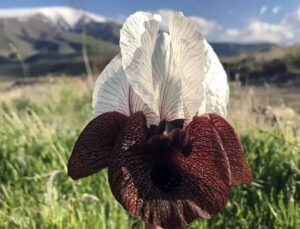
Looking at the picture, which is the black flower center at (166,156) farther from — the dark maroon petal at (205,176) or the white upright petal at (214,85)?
the white upright petal at (214,85)

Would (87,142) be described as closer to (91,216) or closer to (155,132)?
(155,132)

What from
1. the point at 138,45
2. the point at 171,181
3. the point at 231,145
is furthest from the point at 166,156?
the point at 138,45

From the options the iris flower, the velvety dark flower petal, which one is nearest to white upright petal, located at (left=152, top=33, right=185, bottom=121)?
the iris flower

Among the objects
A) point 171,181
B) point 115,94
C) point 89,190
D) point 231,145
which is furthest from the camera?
point 89,190

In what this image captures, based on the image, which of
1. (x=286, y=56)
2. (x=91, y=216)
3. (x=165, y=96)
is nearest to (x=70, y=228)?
(x=91, y=216)

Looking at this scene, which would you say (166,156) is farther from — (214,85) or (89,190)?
(89,190)

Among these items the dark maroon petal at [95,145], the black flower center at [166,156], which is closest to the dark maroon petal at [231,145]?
the black flower center at [166,156]
